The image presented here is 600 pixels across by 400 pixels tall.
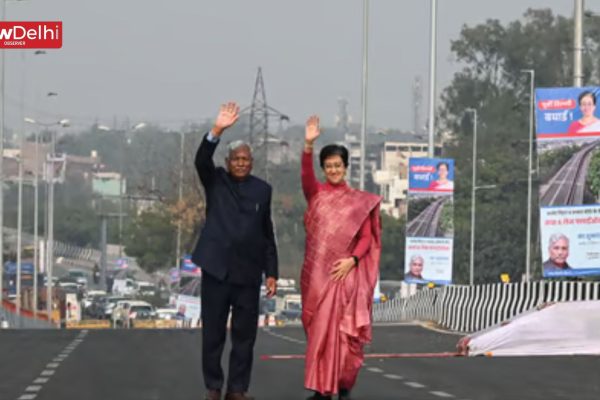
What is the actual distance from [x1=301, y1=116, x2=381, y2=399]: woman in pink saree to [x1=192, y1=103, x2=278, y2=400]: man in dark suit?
0.33 metres

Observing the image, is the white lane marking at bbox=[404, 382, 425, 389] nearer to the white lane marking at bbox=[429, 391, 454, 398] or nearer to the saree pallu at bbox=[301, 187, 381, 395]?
the white lane marking at bbox=[429, 391, 454, 398]

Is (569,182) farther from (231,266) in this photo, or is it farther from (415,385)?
(231,266)

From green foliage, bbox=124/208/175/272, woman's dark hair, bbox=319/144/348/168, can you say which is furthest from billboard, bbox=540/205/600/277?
green foliage, bbox=124/208/175/272

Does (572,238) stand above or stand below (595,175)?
below

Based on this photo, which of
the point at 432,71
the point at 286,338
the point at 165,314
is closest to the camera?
the point at 286,338

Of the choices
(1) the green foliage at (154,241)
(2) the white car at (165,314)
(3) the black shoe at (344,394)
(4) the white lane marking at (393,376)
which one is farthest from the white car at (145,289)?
(3) the black shoe at (344,394)

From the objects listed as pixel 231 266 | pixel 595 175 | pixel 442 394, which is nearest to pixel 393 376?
pixel 442 394

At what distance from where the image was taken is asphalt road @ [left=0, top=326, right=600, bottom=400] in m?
17.4

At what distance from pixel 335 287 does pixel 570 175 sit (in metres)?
16.0

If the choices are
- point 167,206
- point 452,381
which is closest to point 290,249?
point 167,206

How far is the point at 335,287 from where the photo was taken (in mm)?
15547

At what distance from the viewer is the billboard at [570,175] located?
101 feet

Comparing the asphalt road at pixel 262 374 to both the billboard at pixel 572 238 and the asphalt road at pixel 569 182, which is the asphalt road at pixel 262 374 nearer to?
the billboard at pixel 572 238

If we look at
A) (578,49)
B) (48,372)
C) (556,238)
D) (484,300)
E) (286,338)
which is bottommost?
(286,338)
